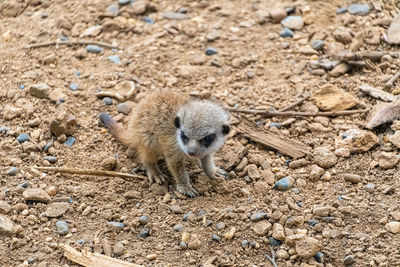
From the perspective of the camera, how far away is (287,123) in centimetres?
523

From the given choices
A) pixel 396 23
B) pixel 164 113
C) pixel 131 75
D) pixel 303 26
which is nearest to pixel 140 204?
pixel 164 113

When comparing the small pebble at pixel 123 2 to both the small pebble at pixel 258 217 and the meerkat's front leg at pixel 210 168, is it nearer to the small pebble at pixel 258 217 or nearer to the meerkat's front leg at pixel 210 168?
the meerkat's front leg at pixel 210 168

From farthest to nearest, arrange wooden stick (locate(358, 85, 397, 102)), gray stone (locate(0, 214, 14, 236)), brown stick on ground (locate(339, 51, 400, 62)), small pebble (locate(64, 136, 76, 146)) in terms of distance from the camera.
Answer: brown stick on ground (locate(339, 51, 400, 62)) < wooden stick (locate(358, 85, 397, 102)) < small pebble (locate(64, 136, 76, 146)) < gray stone (locate(0, 214, 14, 236))

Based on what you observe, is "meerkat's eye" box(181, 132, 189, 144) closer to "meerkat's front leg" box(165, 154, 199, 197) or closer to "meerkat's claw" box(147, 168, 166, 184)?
"meerkat's front leg" box(165, 154, 199, 197)

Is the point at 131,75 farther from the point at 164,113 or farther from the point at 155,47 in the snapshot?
the point at 164,113

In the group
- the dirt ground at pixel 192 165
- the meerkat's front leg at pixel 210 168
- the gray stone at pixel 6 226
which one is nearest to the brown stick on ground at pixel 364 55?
the dirt ground at pixel 192 165

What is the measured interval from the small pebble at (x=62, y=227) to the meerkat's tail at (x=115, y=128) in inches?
45.6

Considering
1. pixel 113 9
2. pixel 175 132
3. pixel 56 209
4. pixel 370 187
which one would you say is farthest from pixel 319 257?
pixel 113 9

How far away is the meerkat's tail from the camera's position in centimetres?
506

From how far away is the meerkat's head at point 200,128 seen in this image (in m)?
4.68

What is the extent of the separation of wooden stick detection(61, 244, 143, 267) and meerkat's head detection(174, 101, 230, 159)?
1176mm

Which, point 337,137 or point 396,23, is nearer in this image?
point 337,137

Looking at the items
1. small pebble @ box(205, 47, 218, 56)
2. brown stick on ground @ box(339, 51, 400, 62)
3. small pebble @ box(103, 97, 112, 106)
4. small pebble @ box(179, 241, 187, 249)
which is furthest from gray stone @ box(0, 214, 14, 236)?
brown stick on ground @ box(339, 51, 400, 62)

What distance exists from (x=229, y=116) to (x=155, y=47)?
4.97ft
